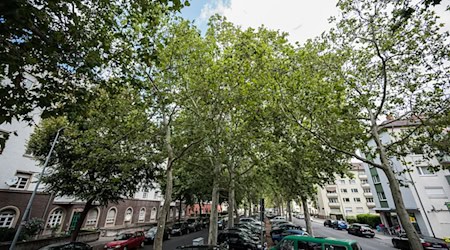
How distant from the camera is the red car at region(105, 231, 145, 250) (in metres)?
14.6

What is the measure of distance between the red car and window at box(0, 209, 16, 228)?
30.3 feet

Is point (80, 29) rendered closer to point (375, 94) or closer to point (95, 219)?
point (375, 94)

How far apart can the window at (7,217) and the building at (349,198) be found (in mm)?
58291

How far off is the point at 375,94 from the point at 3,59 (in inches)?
525

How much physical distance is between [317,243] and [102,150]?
11.1 meters

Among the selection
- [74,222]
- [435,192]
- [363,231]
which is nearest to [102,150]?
[74,222]

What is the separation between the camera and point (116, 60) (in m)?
6.10

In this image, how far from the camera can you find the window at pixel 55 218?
19377 mm

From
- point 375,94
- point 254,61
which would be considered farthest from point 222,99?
point 375,94

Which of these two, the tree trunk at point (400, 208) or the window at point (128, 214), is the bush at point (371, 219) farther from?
the window at point (128, 214)

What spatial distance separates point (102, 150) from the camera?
1004cm

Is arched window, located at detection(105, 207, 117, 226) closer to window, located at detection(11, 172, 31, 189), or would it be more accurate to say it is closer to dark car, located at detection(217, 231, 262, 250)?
window, located at detection(11, 172, 31, 189)

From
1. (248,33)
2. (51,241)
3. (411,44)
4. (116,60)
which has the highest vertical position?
(248,33)

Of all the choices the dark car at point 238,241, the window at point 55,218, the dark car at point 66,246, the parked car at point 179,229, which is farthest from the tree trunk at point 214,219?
the window at point 55,218
